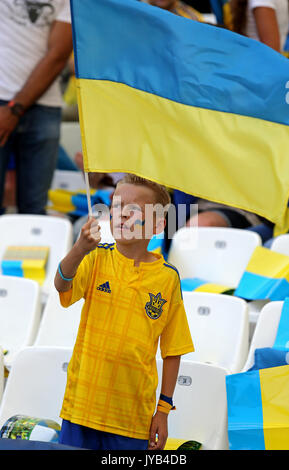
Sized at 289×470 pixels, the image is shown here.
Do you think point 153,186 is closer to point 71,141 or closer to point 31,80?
point 31,80

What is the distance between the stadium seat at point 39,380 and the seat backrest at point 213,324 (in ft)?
1.89

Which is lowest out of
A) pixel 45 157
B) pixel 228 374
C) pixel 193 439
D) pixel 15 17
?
pixel 193 439

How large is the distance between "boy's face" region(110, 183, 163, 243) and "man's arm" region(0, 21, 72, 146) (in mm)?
1882

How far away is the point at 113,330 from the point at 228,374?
0.64m

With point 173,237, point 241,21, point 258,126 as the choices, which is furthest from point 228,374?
point 241,21

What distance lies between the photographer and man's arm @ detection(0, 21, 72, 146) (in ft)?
12.2

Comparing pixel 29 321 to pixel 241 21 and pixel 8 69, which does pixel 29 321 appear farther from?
pixel 241 21

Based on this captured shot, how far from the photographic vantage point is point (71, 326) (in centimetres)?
306

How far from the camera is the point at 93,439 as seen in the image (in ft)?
6.29

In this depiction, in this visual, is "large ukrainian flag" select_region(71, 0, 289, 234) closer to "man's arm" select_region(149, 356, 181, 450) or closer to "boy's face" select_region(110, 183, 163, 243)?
"boy's face" select_region(110, 183, 163, 243)

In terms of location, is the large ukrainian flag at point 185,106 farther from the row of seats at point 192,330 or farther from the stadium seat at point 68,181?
the stadium seat at point 68,181

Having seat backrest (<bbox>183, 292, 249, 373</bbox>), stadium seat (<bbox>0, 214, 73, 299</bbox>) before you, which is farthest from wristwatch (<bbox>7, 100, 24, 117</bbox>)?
seat backrest (<bbox>183, 292, 249, 373</bbox>)

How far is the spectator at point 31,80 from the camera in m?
3.70

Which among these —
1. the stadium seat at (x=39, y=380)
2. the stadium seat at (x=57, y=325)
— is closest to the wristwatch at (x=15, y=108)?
the stadium seat at (x=57, y=325)
